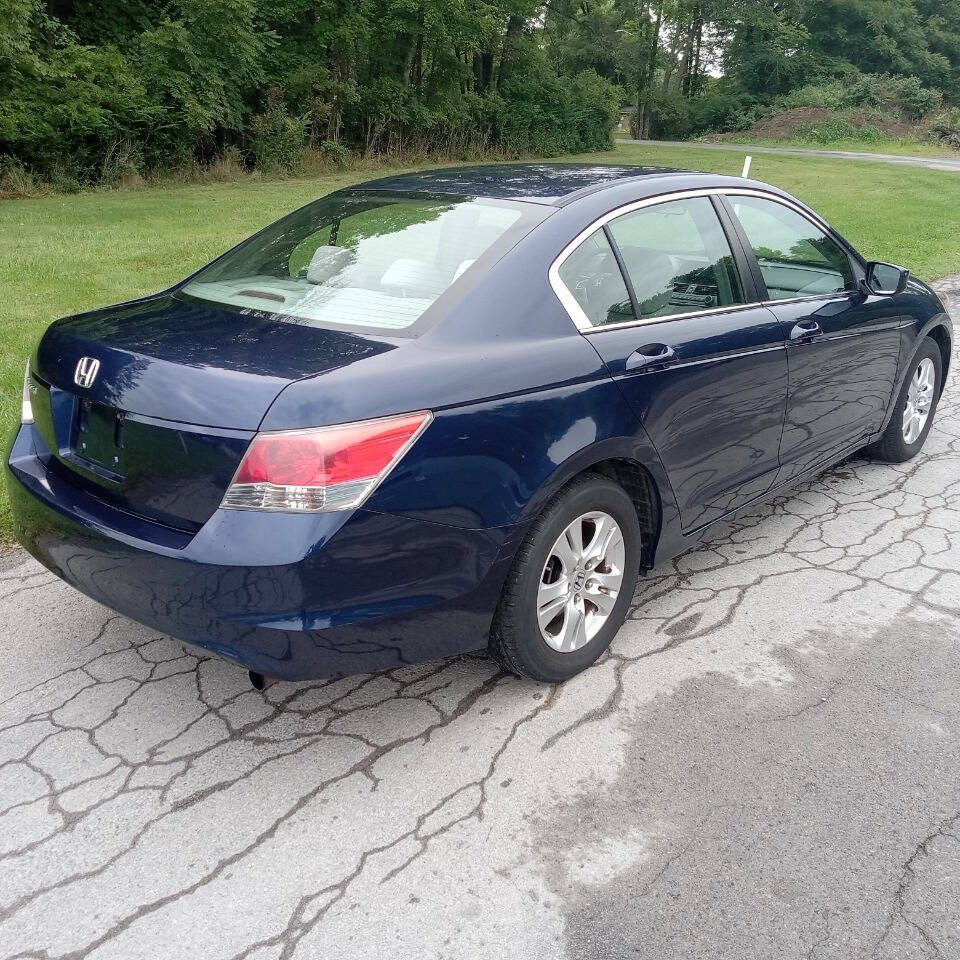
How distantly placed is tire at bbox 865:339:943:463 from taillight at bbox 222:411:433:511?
355cm

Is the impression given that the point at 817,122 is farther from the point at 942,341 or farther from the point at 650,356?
the point at 650,356

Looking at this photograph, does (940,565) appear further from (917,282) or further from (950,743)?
(917,282)

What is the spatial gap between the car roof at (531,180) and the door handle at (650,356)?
0.58 metres

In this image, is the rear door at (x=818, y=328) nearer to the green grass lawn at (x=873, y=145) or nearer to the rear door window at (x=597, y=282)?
the rear door window at (x=597, y=282)

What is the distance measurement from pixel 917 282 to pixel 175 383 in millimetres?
4131

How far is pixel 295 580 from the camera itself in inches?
93.0

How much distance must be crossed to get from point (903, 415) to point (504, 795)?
350 centimetres

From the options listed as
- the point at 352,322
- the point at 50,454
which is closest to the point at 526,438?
the point at 352,322

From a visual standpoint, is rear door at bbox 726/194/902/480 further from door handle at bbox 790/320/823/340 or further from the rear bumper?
the rear bumper

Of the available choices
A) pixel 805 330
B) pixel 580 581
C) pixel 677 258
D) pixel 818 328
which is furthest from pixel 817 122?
pixel 580 581

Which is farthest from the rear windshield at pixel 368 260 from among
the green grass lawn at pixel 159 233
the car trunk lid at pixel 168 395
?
the green grass lawn at pixel 159 233

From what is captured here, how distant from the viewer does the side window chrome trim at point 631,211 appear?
301cm

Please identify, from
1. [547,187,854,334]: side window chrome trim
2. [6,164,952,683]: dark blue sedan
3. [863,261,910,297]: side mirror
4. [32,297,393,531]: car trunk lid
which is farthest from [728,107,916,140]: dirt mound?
[32,297,393,531]: car trunk lid

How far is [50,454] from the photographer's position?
2.96m
